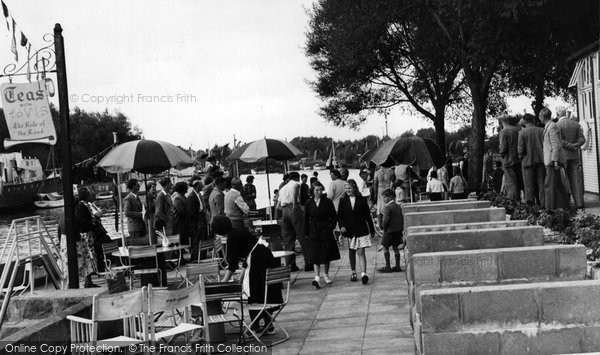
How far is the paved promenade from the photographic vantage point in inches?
363

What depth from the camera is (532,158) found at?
1352cm

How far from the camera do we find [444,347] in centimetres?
598

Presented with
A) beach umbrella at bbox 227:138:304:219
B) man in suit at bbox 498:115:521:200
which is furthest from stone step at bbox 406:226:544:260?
beach umbrella at bbox 227:138:304:219

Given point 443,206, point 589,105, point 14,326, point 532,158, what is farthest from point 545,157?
point 589,105

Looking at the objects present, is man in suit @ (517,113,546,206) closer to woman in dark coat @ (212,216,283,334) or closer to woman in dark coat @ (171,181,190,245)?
woman in dark coat @ (212,216,283,334)

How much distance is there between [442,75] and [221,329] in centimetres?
2942

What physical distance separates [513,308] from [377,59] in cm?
3078

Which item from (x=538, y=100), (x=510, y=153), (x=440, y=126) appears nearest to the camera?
(x=510, y=153)

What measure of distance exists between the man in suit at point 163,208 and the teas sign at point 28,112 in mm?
7378

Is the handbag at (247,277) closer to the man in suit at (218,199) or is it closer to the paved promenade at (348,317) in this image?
the paved promenade at (348,317)

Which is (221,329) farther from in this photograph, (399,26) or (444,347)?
(399,26)

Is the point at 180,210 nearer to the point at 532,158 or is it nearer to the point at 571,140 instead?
the point at 532,158

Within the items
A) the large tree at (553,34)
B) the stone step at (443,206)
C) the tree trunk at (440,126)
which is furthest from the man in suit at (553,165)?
the tree trunk at (440,126)

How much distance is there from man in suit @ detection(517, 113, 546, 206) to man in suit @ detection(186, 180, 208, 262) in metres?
6.68
